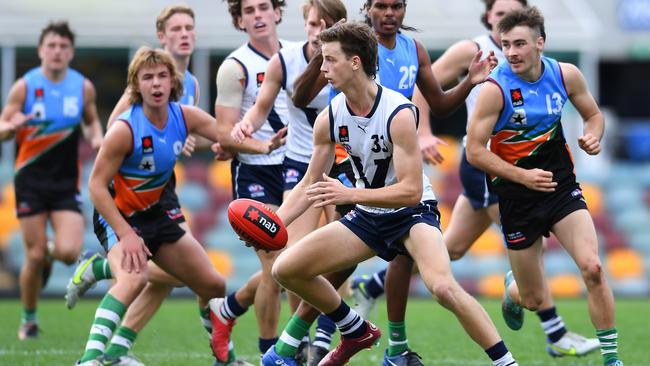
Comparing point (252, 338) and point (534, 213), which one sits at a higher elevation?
point (534, 213)

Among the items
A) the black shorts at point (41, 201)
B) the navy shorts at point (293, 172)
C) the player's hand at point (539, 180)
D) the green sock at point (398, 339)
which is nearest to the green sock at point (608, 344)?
the player's hand at point (539, 180)

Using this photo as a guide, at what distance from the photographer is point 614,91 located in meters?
22.6

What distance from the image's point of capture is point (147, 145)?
7.26 m

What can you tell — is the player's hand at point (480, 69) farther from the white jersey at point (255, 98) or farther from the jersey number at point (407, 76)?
the white jersey at point (255, 98)

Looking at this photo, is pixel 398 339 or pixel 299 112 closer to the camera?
pixel 398 339

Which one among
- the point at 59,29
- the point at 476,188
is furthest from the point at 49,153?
the point at 476,188

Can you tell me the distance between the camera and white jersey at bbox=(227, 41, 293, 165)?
314 inches

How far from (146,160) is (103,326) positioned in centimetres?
113

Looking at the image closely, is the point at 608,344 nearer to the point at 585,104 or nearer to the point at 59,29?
the point at 585,104

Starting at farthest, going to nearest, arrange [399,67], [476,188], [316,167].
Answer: [476,188], [399,67], [316,167]

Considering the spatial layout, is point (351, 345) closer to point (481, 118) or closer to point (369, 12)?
point (481, 118)

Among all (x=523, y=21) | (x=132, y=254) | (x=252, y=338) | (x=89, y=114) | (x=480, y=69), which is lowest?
(x=252, y=338)

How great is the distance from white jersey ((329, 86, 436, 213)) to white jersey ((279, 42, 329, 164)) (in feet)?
3.65

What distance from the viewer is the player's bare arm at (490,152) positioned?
6.91 m
